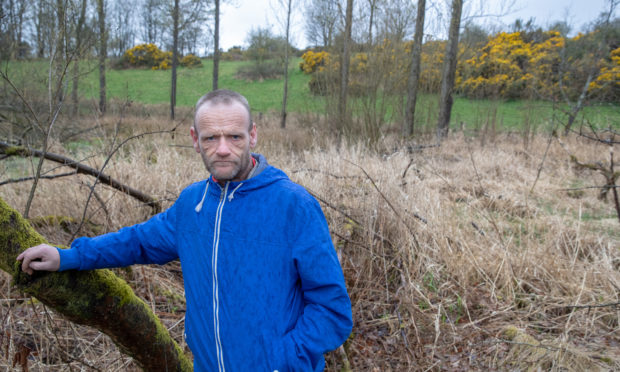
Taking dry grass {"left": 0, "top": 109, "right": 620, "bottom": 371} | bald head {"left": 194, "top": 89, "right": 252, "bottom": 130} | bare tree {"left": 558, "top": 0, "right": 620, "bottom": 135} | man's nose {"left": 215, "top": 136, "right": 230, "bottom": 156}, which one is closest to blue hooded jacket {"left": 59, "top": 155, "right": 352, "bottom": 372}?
man's nose {"left": 215, "top": 136, "right": 230, "bottom": 156}

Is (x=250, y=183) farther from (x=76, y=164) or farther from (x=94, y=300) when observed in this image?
(x=76, y=164)

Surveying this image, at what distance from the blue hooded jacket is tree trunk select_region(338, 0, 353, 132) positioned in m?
7.82

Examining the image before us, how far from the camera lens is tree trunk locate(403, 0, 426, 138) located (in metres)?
9.46

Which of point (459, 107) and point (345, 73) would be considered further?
point (459, 107)

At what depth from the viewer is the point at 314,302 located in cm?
127

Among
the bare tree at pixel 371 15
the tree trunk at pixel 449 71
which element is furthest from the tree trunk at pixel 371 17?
the tree trunk at pixel 449 71

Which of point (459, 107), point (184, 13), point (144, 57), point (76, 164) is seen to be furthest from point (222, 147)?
point (144, 57)

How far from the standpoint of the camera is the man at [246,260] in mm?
1236

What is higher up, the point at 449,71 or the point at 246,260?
the point at 449,71

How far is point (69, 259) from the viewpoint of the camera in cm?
126

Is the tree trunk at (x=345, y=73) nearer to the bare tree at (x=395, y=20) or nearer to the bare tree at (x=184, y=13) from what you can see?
the bare tree at (x=395, y=20)

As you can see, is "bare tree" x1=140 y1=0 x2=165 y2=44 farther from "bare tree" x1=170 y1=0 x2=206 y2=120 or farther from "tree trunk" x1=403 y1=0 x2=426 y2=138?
"tree trunk" x1=403 y1=0 x2=426 y2=138

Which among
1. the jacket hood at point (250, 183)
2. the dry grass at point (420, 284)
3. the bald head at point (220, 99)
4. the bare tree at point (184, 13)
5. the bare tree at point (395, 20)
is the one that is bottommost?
the dry grass at point (420, 284)

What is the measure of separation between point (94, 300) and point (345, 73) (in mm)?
8357
